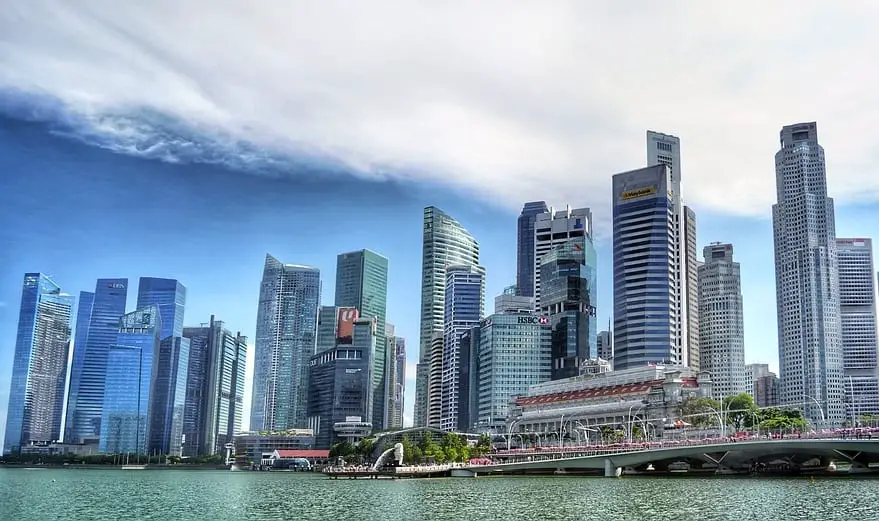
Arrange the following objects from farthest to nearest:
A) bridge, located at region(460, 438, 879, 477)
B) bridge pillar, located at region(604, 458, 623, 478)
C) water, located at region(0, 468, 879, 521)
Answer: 1. bridge pillar, located at region(604, 458, 623, 478)
2. bridge, located at region(460, 438, 879, 477)
3. water, located at region(0, 468, 879, 521)

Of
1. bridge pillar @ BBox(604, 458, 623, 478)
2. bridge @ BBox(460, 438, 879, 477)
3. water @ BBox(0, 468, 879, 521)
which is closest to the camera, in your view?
water @ BBox(0, 468, 879, 521)

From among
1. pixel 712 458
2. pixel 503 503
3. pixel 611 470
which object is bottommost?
pixel 503 503

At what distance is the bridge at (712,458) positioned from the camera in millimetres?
127481

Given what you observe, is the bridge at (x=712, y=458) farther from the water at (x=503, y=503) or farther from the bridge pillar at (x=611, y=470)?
the water at (x=503, y=503)

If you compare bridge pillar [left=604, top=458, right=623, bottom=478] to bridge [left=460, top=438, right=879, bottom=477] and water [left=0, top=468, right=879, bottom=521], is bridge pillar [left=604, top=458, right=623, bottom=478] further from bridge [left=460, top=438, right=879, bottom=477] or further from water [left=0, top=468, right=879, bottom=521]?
water [left=0, top=468, right=879, bottom=521]

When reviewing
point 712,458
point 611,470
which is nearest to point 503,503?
point 611,470

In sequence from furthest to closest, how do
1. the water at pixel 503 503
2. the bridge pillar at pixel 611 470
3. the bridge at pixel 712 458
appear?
the bridge pillar at pixel 611 470 < the bridge at pixel 712 458 < the water at pixel 503 503

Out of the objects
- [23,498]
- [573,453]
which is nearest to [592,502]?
[23,498]

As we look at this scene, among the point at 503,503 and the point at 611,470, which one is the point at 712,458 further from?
the point at 503,503

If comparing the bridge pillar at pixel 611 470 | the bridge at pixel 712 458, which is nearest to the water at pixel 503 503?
the bridge at pixel 712 458

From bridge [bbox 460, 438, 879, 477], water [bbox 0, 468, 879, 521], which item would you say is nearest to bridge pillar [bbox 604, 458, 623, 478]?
bridge [bbox 460, 438, 879, 477]

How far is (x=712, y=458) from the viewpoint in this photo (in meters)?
148

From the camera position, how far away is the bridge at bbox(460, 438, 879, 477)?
127m

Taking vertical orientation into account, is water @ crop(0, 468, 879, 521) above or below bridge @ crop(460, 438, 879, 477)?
below
